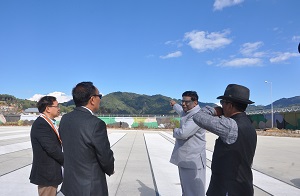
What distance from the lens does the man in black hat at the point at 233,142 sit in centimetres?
216

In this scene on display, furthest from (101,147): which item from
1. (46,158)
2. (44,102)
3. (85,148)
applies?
(44,102)

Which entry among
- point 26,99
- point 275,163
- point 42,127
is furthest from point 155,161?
point 26,99

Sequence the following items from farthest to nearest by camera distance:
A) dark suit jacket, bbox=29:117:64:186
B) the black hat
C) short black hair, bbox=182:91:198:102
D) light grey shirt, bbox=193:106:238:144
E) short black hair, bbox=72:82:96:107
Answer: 1. short black hair, bbox=182:91:198:102
2. dark suit jacket, bbox=29:117:64:186
3. short black hair, bbox=72:82:96:107
4. the black hat
5. light grey shirt, bbox=193:106:238:144

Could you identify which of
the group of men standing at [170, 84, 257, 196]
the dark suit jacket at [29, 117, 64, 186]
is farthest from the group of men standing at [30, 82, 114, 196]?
the group of men standing at [170, 84, 257, 196]

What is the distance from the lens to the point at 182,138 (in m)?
3.52

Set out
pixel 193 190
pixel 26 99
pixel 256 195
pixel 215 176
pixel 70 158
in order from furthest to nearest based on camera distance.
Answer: pixel 26 99
pixel 256 195
pixel 193 190
pixel 70 158
pixel 215 176

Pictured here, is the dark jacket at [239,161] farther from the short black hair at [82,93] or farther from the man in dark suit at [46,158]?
the man in dark suit at [46,158]

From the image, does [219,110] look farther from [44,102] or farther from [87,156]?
[44,102]

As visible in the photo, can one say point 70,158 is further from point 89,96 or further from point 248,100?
point 248,100

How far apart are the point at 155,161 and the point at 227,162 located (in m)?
6.97

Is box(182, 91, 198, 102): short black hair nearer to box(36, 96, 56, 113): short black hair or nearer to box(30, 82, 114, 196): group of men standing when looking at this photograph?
box(30, 82, 114, 196): group of men standing

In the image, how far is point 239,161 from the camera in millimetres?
2180

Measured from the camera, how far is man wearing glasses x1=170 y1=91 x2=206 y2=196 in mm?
3508

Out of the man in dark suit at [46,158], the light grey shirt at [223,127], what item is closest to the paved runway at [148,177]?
the man in dark suit at [46,158]
